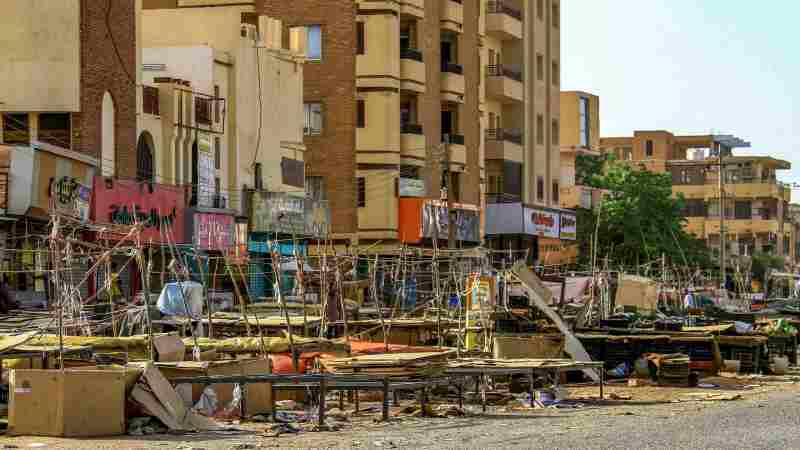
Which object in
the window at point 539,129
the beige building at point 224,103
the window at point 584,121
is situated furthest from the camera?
the window at point 584,121

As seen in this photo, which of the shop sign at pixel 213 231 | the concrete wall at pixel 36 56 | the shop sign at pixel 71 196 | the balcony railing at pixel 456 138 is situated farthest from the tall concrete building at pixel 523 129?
the shop sign at pixel 71 196

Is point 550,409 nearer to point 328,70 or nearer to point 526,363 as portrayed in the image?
point 526,363

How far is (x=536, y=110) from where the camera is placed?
78562 millimetres

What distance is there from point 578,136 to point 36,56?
189 feet

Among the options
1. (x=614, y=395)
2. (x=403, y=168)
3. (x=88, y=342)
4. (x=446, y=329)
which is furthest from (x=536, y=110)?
(x=88, y=342)

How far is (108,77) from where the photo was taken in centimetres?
4272

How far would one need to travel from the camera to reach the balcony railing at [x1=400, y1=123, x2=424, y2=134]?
65.3 meters

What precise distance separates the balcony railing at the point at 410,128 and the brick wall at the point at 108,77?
852 inches

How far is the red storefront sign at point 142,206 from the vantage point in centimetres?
4073

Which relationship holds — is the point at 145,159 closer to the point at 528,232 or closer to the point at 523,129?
the point at 528,232

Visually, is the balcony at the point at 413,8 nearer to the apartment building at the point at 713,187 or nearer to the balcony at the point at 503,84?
the balcony at the point at 503,84

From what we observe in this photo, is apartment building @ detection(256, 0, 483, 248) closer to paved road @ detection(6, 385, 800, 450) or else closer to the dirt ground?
the dirt ground

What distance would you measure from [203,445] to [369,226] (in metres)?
43.5

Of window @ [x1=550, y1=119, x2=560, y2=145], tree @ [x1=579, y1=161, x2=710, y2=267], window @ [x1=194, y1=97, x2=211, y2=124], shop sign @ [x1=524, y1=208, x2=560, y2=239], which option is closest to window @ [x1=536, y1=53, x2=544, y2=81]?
window @ [x1=550, y1=119, x2=560, y2=145]
